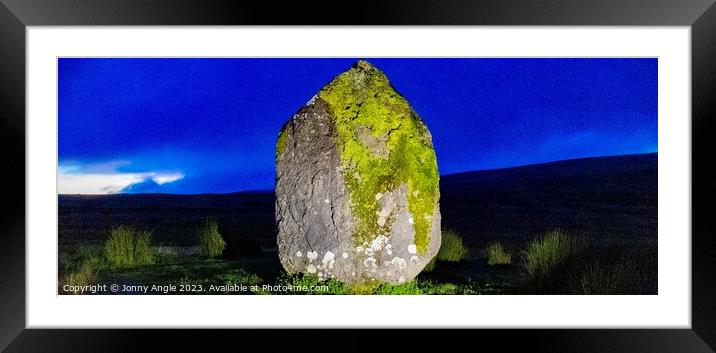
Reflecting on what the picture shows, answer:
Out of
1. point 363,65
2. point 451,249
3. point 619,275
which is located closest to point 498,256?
point 451,249

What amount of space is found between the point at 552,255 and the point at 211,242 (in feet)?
17.6

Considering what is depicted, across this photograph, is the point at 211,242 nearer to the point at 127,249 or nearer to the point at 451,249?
the point at 127,249

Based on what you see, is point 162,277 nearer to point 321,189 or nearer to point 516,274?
point 321,189

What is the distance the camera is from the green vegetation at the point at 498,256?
899 cm

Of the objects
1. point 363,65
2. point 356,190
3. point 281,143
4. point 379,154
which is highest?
point 363,65

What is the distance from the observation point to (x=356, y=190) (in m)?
7.10

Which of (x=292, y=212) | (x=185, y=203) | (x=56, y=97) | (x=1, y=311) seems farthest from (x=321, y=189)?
(x=185, y=203)

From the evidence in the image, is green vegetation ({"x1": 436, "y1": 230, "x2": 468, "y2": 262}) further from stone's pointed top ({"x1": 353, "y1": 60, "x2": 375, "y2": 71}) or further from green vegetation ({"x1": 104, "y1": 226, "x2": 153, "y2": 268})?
green vegetation ({"x1": 104, "y1": 226, "x2": 153, "y2": 268})

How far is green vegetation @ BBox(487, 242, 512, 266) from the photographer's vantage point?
8.99 meters

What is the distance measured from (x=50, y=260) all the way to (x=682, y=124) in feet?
20.7

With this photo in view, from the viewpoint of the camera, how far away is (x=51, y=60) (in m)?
5.83

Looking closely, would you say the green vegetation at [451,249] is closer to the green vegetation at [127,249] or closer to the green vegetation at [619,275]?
the green vegetation at [619,275]

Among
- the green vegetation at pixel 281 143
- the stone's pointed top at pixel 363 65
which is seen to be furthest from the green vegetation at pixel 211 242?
the stone's pointed top at pixel 363 65

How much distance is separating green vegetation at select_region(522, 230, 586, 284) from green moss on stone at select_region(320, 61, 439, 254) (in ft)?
6.01
